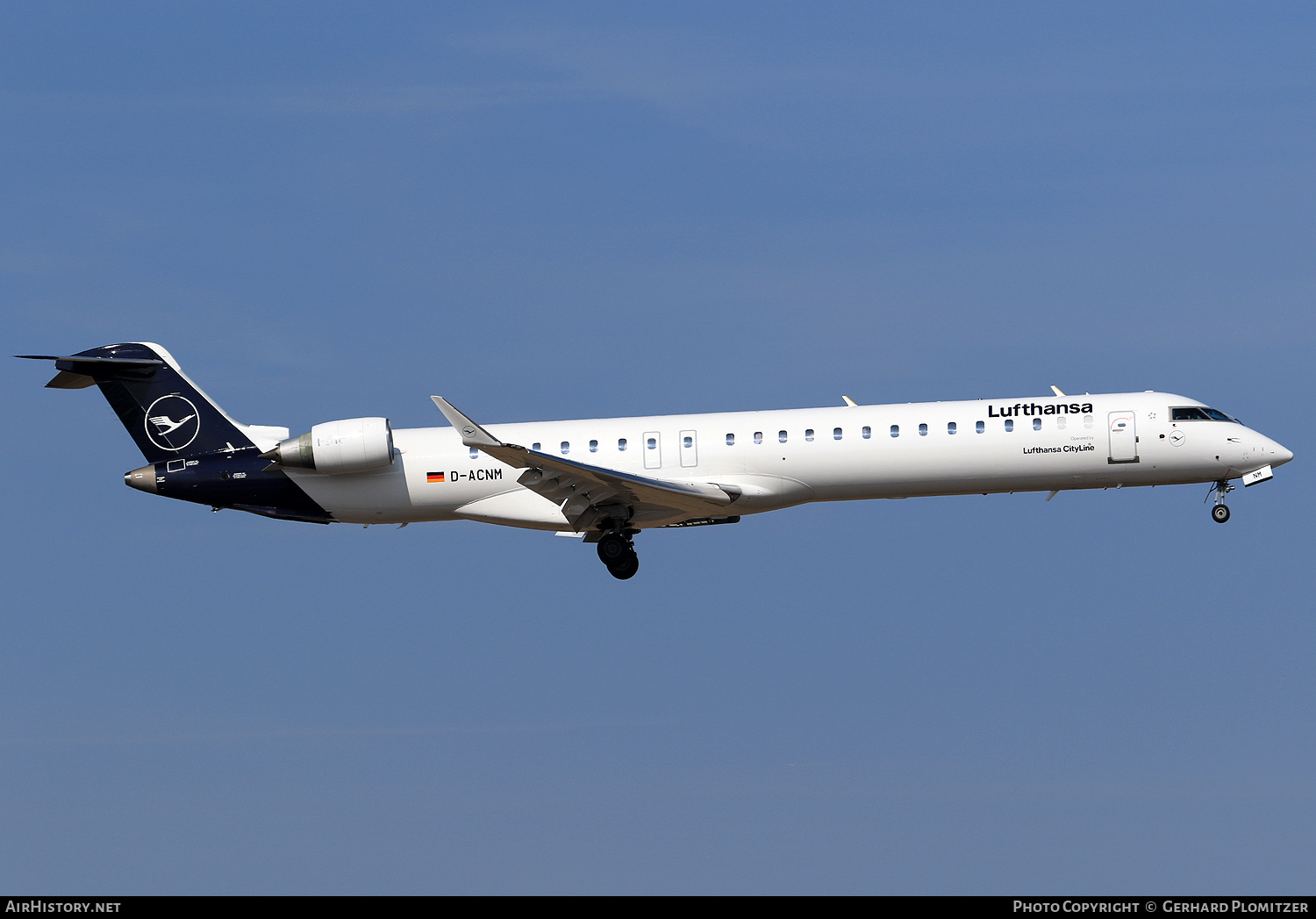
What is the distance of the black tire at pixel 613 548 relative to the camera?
3080 centimetres

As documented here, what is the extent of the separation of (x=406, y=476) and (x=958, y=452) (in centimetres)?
1129

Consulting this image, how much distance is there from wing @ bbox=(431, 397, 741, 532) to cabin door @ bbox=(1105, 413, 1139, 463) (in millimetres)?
7646

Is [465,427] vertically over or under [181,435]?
under

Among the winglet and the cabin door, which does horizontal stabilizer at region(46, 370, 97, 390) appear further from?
the cabin door

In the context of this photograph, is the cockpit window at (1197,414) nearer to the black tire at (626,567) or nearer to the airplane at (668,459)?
the airplane at (668,459)

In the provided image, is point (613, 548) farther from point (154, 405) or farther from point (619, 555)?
point (154, 405)

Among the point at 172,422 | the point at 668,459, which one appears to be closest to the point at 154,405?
the point at 172,422

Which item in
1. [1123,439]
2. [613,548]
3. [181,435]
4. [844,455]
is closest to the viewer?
[844,455]

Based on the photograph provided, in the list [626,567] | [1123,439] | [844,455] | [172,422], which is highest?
[172,422]

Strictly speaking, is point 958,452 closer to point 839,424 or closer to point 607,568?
point 839,424

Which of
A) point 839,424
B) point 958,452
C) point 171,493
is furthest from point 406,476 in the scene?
point 958,452

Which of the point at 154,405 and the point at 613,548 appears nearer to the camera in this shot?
the point at 613,548

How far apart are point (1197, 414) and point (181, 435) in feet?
69.7

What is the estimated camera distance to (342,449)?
3042cm
